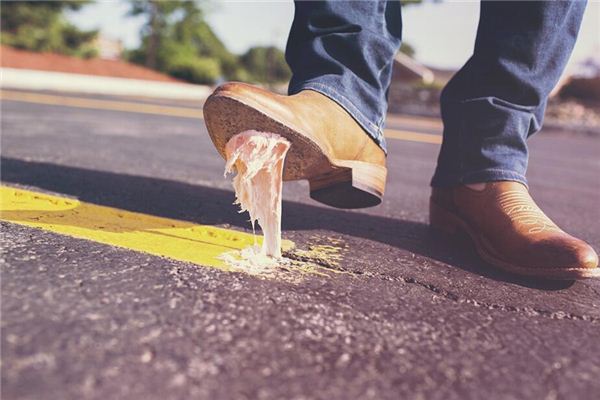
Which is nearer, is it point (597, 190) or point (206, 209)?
point (206, 209)

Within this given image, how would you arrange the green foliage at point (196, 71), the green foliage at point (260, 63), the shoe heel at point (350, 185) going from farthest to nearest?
the green foliage at point (260, 63) → the green foliage at point (196, 71) → the shoe heel at point (350, 185)

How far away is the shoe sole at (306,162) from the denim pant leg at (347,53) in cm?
15

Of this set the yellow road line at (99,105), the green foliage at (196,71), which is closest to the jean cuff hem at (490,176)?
the yellow road line at (99,105)

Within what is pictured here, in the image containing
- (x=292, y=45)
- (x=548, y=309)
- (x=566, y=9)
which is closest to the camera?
(x=548, y=309)

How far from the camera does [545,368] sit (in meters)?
0.80

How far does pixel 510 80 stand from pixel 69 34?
28402mm

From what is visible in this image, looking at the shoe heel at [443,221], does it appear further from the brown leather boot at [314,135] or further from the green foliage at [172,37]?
the green foliage at [172,37]

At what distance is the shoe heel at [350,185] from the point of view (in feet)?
4.41

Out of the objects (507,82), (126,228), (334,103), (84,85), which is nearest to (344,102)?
(334,103)

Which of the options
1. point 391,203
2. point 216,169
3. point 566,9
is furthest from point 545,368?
point 216,169

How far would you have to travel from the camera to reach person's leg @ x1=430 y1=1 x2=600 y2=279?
1390mm

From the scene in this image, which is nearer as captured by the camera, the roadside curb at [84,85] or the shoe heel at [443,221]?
the shoe heel at [443,221]

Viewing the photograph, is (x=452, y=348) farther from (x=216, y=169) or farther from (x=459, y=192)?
(x=216, y=169)

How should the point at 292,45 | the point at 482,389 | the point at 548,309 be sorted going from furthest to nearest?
the point at 292,45 < the point at 548,309 < the point at 482,389
